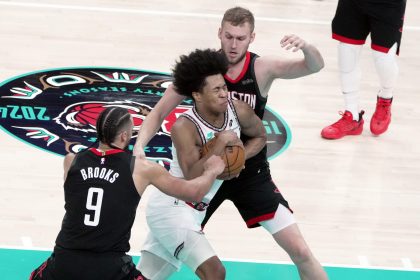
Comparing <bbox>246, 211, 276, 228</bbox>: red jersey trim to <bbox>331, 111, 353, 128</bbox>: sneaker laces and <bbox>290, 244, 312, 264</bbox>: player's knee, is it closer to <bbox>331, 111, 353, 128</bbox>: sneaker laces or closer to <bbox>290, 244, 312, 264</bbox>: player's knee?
<bbox>290, 244, 312, 264</bbox>: player's knee

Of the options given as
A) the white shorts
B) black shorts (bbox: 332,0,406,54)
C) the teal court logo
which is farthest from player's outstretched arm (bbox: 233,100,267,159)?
black shorts (bbox: 332,0,406,54)

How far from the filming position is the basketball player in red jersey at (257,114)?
6.36 metres

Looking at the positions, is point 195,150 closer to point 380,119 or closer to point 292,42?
point 292,42

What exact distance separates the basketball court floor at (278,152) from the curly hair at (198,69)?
5.50 feet

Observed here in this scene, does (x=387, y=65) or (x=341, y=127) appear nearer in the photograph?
(x=387, y=65)

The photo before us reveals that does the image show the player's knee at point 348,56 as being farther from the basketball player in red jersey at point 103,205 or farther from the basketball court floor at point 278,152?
the basketball player in red jersey at point 103,205

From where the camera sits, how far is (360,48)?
377 inches

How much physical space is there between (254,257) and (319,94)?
12.0 feet

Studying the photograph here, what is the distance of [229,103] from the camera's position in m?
6.29

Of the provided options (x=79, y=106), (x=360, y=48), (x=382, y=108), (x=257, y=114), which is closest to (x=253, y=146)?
(x=257, y=114)

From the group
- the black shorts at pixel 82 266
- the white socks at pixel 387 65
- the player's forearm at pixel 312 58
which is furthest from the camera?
the white socks at pixel 387 65

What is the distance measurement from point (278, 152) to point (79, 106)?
2072 millimetres

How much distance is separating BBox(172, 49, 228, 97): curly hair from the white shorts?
87 cm

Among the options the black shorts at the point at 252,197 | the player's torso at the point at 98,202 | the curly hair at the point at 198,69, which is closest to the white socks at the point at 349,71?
the black shorts at the point at 252,197
